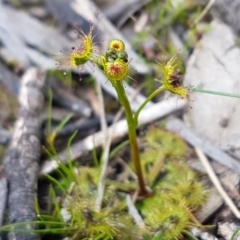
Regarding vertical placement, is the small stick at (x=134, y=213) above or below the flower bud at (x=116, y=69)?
below

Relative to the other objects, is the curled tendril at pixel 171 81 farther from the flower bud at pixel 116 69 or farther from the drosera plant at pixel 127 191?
the flower bud at pixel 116 69

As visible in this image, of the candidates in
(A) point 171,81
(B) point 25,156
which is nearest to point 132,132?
(A) point 171,81

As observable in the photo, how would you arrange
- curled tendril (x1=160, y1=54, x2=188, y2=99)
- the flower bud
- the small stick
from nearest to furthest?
1. the flower bud
2. curled tendril (x1=160, y1=54, x2=188, y2=99)
3. the small stick

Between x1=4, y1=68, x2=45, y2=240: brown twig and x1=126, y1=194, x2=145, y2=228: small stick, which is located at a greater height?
x1=4, y1=68, x2=45, y2=240: brown twig

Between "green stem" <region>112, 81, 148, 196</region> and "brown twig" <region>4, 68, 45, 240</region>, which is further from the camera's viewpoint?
"brown twig" <region>4, 68, 45, 240</region>

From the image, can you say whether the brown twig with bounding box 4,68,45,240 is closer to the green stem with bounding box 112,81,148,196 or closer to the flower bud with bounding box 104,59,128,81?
the green stem with bounding box 112,81,148,196

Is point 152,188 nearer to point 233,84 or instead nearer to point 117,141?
point 117,141

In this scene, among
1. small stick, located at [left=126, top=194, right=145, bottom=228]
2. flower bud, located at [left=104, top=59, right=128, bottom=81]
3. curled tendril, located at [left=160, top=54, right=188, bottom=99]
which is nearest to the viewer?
flower bud, located at [left=104, top=59, right=128, bottom=81]

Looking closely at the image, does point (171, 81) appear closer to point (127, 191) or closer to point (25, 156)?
point (127, 191)

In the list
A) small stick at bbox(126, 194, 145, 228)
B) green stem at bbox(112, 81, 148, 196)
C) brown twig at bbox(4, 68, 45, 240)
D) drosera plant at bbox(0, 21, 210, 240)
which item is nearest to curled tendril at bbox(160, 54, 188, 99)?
drosera plant at bbox(0, 21, 210, 240)

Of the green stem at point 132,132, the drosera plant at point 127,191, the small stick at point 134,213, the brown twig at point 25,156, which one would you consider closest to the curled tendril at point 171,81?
the drosera plant at point 127,191
